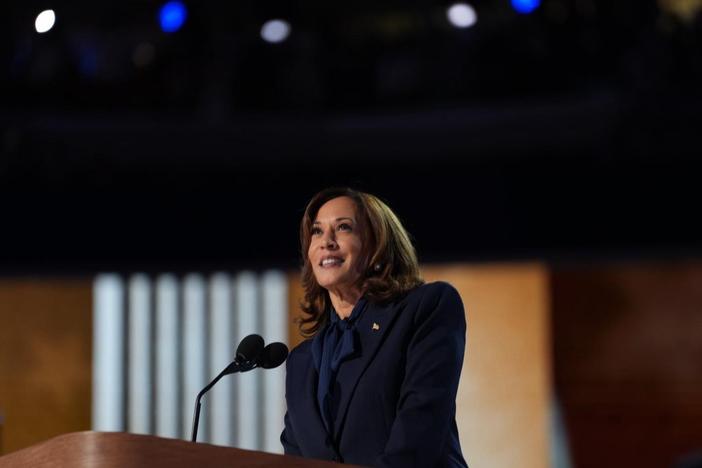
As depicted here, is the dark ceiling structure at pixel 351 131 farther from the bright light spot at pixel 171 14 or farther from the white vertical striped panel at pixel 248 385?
the white vertical striped panel at pixel 248 385

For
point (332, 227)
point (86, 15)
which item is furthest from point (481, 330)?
point (332, 227)

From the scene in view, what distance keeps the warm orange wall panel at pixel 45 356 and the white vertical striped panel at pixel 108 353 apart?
0.17ft

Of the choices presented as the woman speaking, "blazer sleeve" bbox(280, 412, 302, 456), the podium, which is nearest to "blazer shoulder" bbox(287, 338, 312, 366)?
the woman speaking

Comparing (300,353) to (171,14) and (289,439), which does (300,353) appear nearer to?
(289,439)

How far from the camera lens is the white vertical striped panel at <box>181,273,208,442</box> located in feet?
24.1

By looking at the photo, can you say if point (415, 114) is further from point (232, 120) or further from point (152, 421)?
point (152, 421)

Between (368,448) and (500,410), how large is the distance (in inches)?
184

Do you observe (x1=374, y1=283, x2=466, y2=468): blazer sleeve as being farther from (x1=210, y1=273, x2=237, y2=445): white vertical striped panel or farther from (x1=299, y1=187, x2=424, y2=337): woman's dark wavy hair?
(x1=210, y1=273, x2=237, y2=445): white vertical striped panel

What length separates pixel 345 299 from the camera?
2367mm

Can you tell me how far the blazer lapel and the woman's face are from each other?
91 mm

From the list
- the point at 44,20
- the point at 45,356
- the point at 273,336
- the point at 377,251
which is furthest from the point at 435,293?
the point at 45,356

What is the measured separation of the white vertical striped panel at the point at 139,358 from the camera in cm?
729

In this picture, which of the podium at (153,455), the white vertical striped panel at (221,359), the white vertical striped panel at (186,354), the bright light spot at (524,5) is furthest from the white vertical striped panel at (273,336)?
the podium at (153,455)

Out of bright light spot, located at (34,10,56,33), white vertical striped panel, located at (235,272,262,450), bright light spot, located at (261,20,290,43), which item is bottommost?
white vertical striped panel, located at (235,272,262,450)
